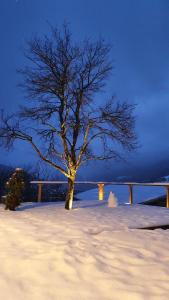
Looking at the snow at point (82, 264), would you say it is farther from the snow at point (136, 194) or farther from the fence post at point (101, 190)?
the snow at point (136, 194)

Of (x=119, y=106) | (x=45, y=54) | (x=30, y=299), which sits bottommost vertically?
(x=30, y=299)

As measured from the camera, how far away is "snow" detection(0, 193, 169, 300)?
11.3ft

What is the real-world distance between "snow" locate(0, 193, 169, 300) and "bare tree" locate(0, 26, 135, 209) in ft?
18.9

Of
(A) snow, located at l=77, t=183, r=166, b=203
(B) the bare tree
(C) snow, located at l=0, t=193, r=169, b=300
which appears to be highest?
(B) the bare tree

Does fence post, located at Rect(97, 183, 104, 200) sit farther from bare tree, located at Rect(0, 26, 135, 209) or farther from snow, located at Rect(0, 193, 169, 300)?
snow, located at Rect(0, 193, 169, 300)

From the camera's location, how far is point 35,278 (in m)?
Answer: 3.80

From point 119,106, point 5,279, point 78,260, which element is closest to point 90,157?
point 119,106

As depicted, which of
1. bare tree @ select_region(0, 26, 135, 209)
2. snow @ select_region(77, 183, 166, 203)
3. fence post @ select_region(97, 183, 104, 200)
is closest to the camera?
bare tree @ select_region(0, 26, 135, 209)

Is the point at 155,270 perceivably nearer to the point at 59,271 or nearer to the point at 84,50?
the point at 59,271

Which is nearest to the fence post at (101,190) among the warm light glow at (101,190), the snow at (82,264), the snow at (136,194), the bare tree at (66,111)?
the warm light glow at (101,190)

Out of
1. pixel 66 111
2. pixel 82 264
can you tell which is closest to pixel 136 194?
pixel 66 111

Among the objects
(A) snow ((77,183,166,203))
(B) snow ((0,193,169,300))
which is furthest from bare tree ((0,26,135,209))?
(A) snow ((77,183,166,203))

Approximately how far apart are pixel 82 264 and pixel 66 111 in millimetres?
9006

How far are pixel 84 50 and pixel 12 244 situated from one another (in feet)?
33.3
